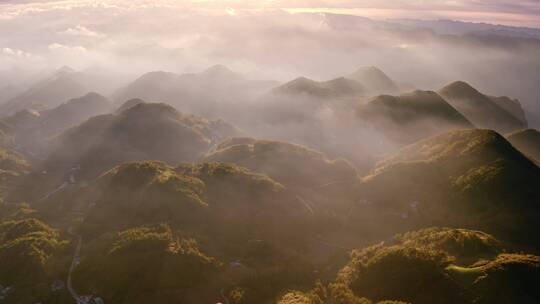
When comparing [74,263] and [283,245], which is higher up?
[283,245]

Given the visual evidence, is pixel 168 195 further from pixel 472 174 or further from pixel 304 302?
pixel 472 174

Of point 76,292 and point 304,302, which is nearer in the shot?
point 304,302

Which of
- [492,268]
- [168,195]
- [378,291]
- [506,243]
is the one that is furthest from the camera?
[168,195]

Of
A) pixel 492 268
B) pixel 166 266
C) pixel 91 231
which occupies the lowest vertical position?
pixel 91 231

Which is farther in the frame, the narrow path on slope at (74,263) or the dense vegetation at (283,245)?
the narrow path on slope at (74,263)

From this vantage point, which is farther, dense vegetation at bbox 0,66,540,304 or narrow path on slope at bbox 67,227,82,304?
narrow path on slope at bbox 67,227,82,304

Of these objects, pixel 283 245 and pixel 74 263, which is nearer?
pixel 74 263

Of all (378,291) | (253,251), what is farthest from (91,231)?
(378,291)

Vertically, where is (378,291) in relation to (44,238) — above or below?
above

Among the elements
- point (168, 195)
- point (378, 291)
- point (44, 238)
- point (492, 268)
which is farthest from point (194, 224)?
point (492, 268)

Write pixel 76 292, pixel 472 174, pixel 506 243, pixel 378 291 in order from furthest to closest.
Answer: pixel 472 174 → pixel 506 243 → pixel 76 292 → pixel 378 291
